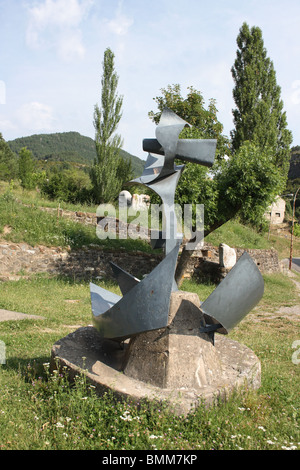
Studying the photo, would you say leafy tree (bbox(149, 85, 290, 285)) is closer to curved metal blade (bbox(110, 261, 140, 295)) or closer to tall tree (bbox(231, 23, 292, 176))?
curved metal blade (bbox(110, 261, 140, 295))

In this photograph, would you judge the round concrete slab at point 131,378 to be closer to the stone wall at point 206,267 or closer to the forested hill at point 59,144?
the stone wall at point 206,267

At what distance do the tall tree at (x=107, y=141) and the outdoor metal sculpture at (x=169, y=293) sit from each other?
52.9 ft

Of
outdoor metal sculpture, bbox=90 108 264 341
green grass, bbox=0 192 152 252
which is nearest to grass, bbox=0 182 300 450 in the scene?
outdoor metal sculpture, bbox=90 108 264 341

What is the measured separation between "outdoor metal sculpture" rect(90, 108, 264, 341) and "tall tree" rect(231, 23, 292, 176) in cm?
1730

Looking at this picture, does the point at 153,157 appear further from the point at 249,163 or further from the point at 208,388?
the point at 249,163

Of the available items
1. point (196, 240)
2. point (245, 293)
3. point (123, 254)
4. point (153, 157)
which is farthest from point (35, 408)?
point (123, 254)

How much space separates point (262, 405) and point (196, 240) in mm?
7244

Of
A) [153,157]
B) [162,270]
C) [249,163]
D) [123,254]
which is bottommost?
[123,254]

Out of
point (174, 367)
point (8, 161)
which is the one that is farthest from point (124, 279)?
point (8, 161)

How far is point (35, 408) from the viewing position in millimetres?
3189

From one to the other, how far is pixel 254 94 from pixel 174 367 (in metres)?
20.7

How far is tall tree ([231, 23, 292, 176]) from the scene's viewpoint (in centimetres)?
2075

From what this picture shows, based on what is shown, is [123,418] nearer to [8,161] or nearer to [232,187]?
[232,187]

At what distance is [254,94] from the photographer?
21078mm
